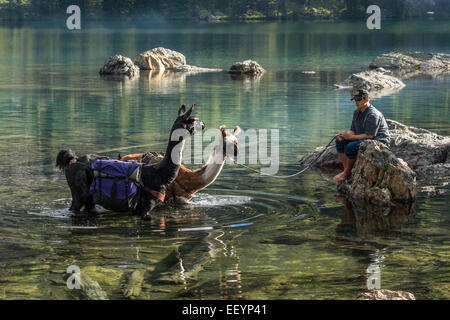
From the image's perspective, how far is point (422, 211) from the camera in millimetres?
13453

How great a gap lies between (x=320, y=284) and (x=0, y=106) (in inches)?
916

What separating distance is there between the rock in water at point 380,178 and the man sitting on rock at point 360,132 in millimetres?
→ 358

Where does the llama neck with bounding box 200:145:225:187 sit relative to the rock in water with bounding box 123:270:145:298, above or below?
above

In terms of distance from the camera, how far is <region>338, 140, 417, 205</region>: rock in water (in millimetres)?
14156

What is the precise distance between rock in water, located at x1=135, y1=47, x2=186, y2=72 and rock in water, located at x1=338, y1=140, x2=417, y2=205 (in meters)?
36.7

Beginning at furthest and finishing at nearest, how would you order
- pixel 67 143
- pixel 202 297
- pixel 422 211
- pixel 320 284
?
pixel 67 143 < pixel 422 211 < pixel 320 284 < pixel 202 297

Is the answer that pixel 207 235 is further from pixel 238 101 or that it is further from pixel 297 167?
pixel 238 101

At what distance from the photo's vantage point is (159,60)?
51188 mm

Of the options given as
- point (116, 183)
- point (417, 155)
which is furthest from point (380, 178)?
point (116, 183)

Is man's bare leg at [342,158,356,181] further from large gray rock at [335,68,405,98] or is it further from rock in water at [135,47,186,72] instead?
rock in water at [135,47,186,72]

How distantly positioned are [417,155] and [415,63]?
1390 inches
